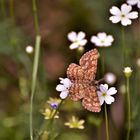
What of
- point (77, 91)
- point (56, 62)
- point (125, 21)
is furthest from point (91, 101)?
point (56, 62)

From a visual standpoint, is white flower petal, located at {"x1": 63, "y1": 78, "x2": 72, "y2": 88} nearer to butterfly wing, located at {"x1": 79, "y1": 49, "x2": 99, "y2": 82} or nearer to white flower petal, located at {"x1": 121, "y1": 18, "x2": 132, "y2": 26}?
butterfly wing, located at {"x1": 79, "y1": 49, "x2": 99, "y2": 82}

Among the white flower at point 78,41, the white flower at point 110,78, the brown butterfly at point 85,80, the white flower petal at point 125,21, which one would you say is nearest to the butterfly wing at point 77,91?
the brown butterfly at point 85,80

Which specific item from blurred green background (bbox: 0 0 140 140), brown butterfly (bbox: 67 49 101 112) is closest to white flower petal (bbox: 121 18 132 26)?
brown butterfly (bbox: 67 49 101 112)

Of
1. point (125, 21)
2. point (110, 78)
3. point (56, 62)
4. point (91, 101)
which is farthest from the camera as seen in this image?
point (56, 62)

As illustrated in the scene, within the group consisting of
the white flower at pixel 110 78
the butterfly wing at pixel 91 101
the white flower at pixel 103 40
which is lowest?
the butterfly wing at pixel 91 101

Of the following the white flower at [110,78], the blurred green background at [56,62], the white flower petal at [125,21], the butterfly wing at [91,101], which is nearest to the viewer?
the butterfly wing at [91,101]

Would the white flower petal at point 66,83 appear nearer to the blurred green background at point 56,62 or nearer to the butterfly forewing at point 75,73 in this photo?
the butterfly forewing at point 75,73

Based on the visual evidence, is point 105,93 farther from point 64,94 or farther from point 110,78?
point 110,78
